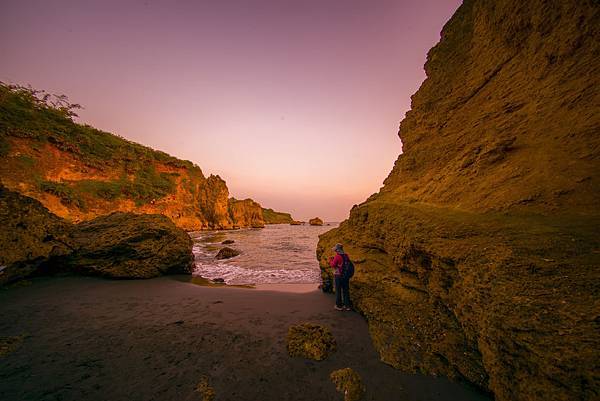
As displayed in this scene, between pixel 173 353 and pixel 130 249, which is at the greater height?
pixel 130 249

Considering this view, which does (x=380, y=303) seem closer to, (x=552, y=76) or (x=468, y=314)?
(x=468, y=314)

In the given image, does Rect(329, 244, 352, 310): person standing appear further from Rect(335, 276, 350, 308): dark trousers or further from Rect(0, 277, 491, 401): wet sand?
Rect(0, 277, 491, 401): wet sand

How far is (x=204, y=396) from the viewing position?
9.06 feet

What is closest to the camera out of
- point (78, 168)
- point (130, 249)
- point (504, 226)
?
point (504, 226)

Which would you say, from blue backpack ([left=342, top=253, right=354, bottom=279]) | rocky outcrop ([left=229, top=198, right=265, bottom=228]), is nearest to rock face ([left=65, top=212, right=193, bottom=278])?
blue backpack ([left=342, top=253, right=354, bottom=279])

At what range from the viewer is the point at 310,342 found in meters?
3.96

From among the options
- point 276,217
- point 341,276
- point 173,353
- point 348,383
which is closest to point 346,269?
point 341,276

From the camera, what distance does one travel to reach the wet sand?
286 cm

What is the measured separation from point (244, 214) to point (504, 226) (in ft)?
260

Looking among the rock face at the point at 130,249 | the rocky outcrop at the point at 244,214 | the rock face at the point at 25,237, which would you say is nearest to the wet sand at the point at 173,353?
the rock face at the point at 25,237

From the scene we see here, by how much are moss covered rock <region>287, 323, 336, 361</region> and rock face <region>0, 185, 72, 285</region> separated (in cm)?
901

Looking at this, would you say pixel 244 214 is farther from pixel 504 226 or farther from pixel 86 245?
pixel 504 226

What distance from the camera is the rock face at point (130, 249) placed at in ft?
26.5

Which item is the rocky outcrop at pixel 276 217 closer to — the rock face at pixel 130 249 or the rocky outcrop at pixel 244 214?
the rocky outcrop at pixel 244 214
